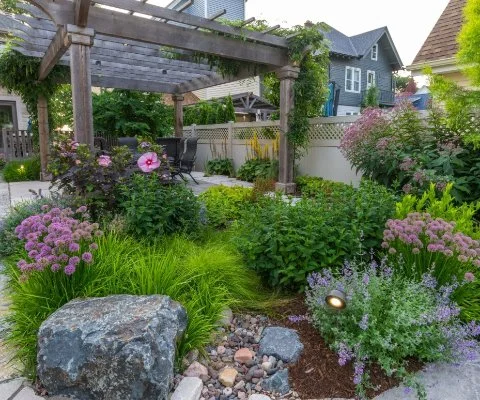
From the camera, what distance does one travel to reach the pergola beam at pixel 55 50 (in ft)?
15.5

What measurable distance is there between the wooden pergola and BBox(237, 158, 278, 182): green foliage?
0.75 meters

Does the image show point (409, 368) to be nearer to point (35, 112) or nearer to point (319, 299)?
point (319, 299)

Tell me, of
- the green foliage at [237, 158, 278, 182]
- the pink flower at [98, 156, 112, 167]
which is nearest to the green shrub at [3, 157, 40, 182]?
the green foliage at [237, 158, 278, 182]

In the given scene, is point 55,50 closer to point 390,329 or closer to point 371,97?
point 390,329

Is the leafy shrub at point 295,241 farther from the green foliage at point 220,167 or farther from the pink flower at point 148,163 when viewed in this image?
the green foliage at point 220,167

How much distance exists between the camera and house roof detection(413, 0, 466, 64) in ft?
22.1

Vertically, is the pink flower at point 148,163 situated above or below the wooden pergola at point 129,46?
below

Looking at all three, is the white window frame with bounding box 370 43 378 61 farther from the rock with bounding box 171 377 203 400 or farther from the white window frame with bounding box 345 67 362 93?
the rock with bounding box 171 377 203 400

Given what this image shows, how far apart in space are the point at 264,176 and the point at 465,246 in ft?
18.4

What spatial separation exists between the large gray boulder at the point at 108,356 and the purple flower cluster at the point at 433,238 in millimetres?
1349

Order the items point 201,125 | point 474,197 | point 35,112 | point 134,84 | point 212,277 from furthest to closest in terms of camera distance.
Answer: point 201,125 < point 134,84 < point 35,112 < point 474,197 < point 212,277

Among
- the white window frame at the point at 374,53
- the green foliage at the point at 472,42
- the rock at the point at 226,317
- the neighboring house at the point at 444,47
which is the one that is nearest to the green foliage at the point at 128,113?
the neighboring house at the point at 444,47

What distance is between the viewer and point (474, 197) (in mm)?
3777

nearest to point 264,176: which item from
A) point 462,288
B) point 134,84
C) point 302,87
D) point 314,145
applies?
point 314,145
